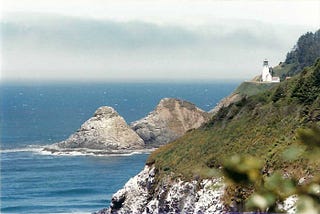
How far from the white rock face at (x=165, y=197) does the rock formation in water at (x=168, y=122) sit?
5828cm

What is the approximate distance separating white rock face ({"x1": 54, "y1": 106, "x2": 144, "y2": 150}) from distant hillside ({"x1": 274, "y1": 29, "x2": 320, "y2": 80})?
3252 centimetres

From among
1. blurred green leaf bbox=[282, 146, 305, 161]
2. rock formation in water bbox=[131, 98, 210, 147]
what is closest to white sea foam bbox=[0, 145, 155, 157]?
rock formation in water bbox=[131, 98, 210, 147]

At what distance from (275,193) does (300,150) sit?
14 cm

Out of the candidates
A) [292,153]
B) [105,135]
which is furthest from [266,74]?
[292,153]

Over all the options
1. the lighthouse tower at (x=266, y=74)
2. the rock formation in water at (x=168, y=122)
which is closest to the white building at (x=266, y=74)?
the lighthouse tower at (x=266, y=74)

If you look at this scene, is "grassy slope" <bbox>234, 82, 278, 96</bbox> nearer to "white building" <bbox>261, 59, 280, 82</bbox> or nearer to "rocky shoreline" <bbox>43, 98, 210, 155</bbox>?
"white building" <bbox>261, 59, 280, 82</bbox>

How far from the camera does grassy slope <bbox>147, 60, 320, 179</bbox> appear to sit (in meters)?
42.5

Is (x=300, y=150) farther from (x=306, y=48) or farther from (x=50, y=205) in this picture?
(x=306, y=48)

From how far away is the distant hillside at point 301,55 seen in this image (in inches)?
4867

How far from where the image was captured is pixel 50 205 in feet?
210

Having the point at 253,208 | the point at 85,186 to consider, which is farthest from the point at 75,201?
the point at 253,208

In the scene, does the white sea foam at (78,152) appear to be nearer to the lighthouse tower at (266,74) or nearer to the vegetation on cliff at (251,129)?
the lighthouse tower at (266,74)

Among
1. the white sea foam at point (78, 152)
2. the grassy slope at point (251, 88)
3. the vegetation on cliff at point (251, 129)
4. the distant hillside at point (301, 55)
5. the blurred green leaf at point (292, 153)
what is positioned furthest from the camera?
the distant hillside at point (301, 55)

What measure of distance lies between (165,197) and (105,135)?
62.1 meters
